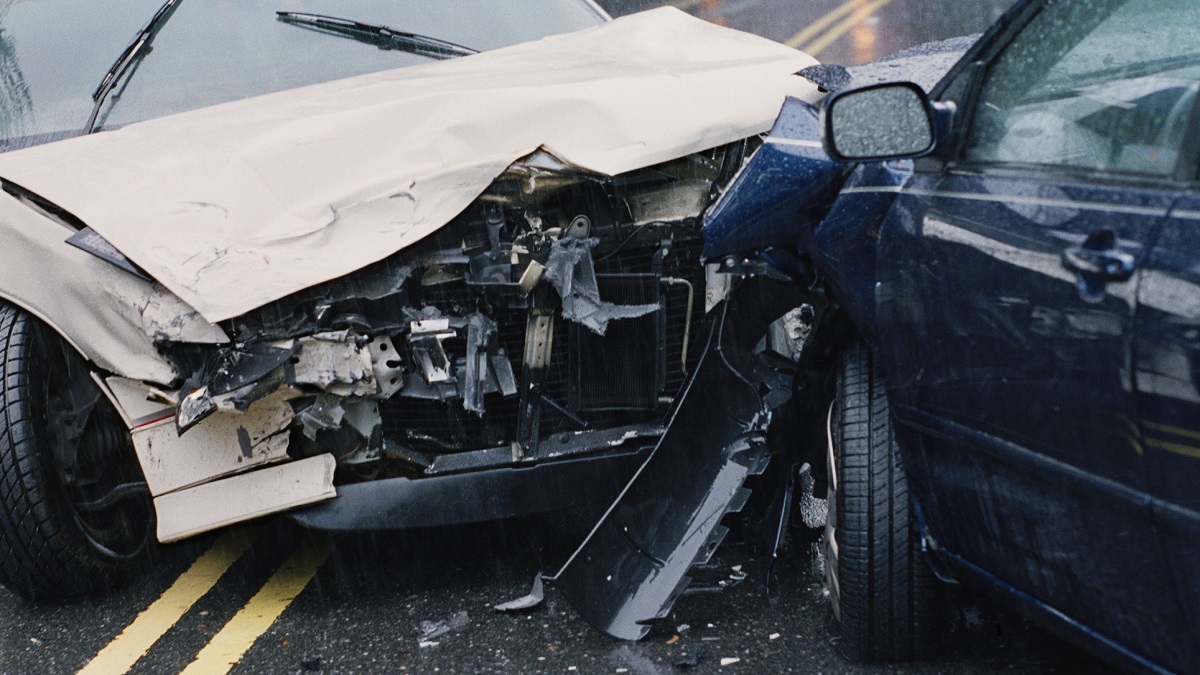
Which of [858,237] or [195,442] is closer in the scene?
[858,237]

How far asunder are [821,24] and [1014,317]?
15.3 meters

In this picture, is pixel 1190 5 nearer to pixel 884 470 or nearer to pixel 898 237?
pixel 898 237

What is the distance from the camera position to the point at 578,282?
3.63 meters

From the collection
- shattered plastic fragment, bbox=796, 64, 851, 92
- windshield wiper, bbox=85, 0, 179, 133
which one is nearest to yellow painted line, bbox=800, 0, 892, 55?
windshield wiper, bbox=85, 0, 179, 133

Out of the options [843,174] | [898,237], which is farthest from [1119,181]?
[843,174]

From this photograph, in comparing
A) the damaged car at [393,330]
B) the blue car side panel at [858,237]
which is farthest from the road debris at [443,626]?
the blue car side panel at [858,237]

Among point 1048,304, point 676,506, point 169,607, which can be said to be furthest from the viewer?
point 169,607

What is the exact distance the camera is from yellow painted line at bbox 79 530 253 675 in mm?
3717

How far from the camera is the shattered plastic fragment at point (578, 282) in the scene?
11.7 feet

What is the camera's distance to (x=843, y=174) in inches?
126

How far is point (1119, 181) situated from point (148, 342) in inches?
95.6

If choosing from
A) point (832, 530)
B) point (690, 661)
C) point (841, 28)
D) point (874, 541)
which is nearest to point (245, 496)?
point (690, 661)

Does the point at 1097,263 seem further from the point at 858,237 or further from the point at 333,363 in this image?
the point at 333,363

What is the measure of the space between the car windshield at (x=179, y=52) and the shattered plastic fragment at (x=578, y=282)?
63.0 inches
